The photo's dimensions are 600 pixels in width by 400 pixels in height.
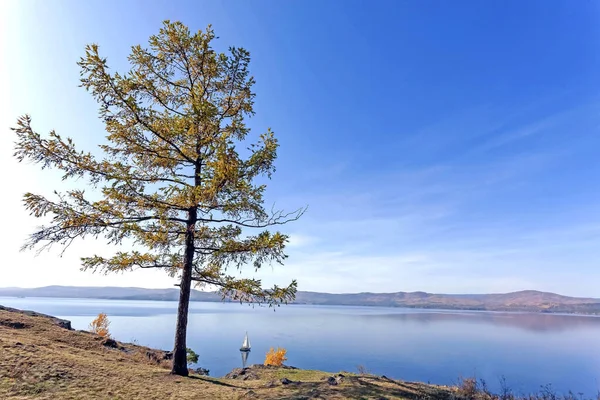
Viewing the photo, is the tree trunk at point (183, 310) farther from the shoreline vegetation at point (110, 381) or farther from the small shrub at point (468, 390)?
the small shrub at point (468, 390)

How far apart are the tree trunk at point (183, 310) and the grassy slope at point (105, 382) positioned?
19.7 inches

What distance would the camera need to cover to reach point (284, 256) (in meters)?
11.4

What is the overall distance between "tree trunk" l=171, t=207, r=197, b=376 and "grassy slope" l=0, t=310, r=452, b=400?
1.64ft

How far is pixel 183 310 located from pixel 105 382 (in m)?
3.10

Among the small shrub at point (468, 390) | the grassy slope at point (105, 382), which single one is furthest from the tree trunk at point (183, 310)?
the small shrub at point (468, 390)

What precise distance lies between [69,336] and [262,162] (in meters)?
11.4

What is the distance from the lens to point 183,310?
11742mm

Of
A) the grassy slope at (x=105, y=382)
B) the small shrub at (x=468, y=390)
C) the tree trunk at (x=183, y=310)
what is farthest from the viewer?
the tree trunk at (x=183, y=310)

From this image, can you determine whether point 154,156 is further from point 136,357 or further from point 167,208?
point 136,357

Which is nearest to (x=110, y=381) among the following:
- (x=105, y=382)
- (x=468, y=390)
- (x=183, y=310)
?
(x=105, y=382)

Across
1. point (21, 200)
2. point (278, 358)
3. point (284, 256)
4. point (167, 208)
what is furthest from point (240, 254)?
point (278, 358)

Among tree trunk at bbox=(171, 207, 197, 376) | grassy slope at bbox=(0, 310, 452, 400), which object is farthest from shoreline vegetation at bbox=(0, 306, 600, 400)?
tree trunk at bbox=(171, 207, 197, 376)

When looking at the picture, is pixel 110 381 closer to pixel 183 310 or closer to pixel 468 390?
pixel 183 310

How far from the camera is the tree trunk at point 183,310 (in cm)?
1159
